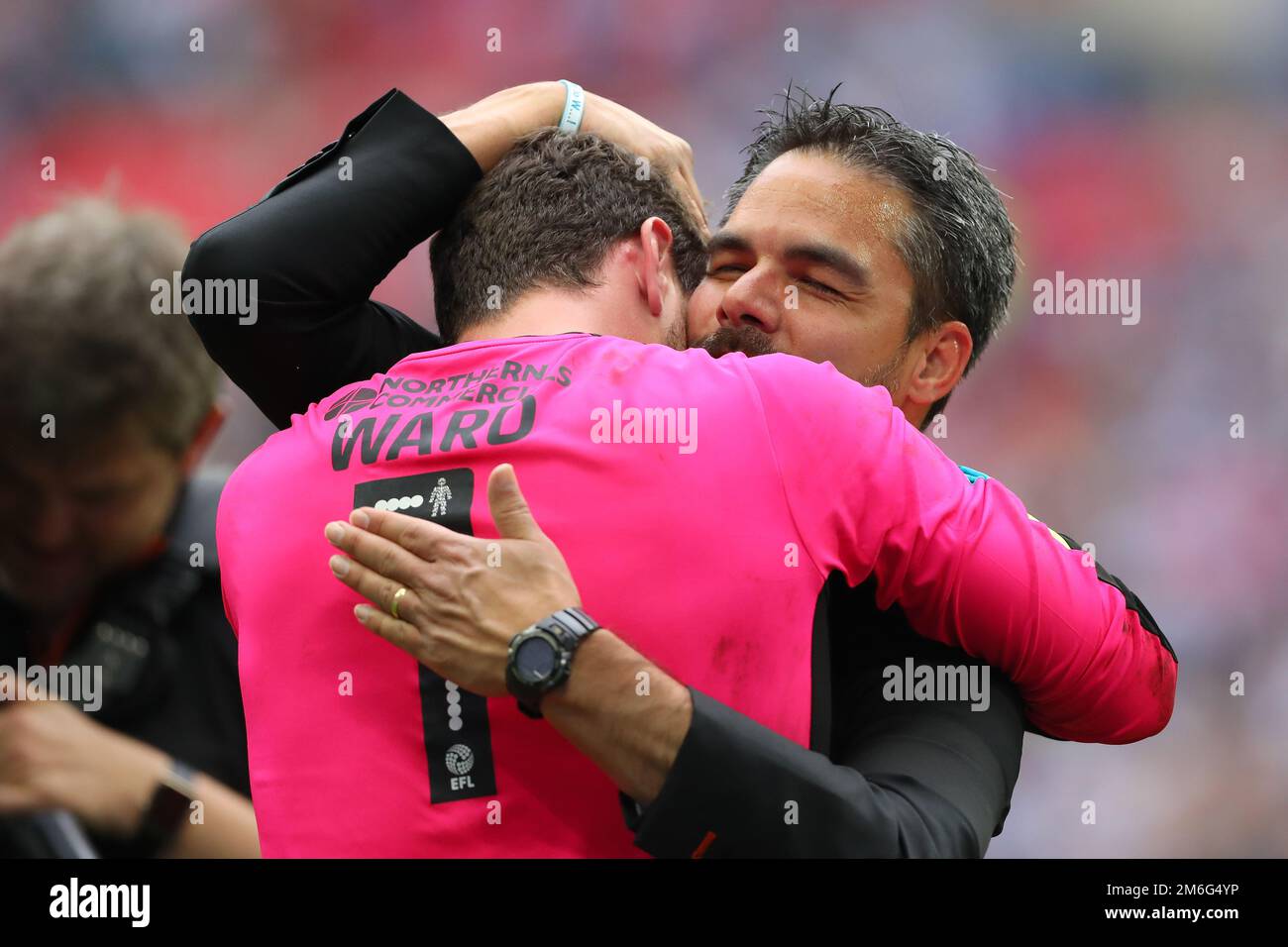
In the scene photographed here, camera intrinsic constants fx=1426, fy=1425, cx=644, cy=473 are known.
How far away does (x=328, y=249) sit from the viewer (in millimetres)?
2252

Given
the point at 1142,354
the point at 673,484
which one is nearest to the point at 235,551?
the point at 673,484

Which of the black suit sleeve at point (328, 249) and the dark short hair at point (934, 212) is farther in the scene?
the dark short hair at point (934, 212)

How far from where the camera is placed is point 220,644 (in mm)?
2691

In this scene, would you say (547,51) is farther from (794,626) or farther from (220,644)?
(794,626)

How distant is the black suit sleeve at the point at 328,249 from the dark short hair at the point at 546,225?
79 mm

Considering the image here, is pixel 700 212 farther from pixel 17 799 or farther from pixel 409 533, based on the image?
pixel 17 799

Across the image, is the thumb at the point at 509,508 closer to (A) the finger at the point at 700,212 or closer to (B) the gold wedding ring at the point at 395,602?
(B) the gold wedding ring at the point at 395,602

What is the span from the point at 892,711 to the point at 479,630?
2.23 ft

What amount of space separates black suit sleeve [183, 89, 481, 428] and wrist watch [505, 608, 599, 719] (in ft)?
2.71

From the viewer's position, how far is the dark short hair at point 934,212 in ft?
8.90

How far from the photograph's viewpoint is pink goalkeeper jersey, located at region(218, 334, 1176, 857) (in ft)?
5.83

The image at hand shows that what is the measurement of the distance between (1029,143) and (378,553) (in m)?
5.16

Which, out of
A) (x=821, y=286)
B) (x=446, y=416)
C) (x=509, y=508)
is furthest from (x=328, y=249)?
(x=821, y=286)

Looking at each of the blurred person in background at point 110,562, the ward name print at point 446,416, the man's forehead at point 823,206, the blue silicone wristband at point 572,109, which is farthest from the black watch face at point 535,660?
the man's forehead at point 823,206
